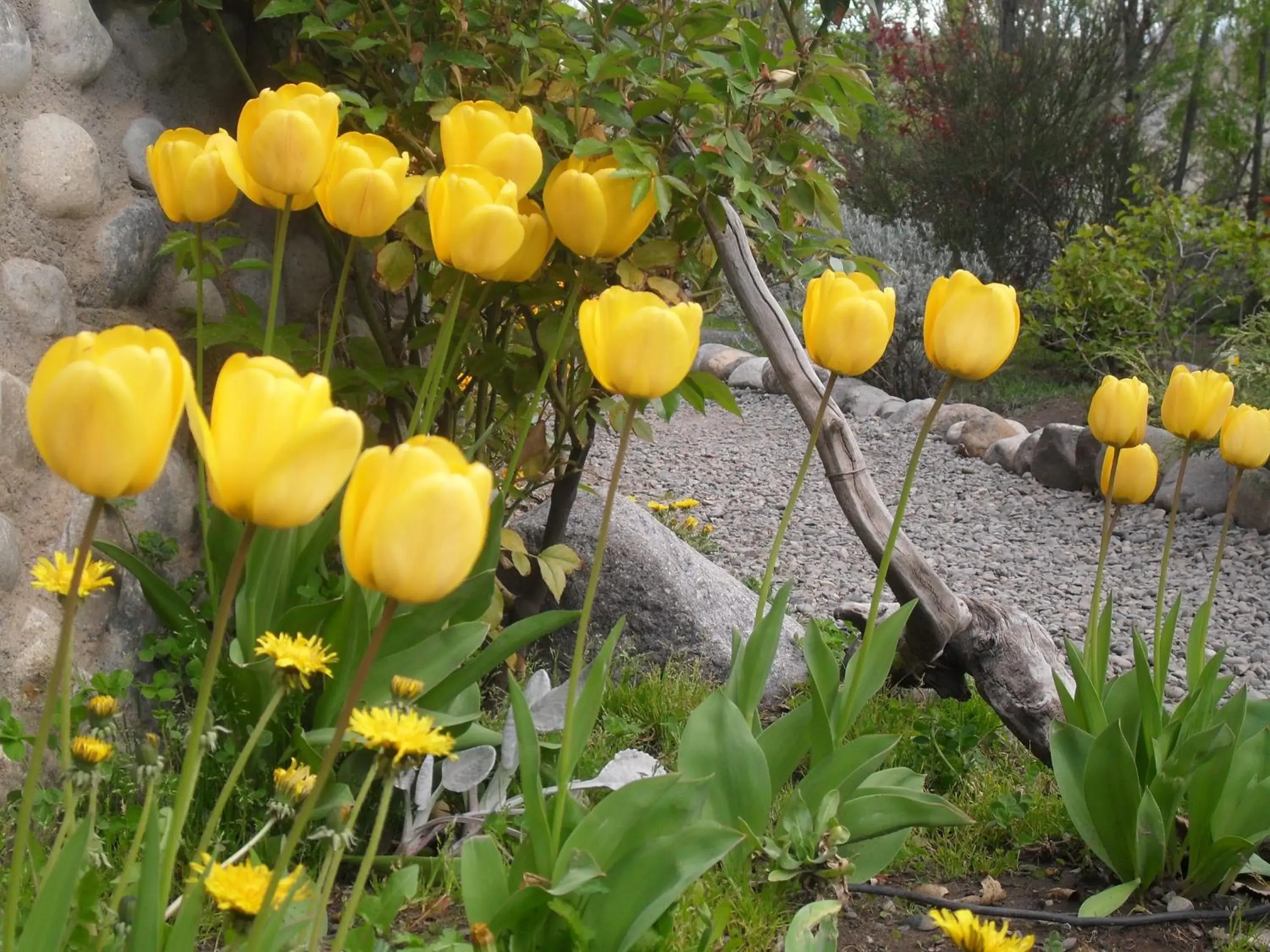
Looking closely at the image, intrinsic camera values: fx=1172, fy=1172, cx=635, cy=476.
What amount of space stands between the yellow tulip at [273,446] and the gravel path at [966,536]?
310 centimetres

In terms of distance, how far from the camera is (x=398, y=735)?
0.84 meters

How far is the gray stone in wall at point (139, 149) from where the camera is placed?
2076 millimetres

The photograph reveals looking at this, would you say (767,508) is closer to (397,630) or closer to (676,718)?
(676,718)

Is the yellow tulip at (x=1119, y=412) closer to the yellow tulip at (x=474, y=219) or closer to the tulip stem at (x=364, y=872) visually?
the yellow tulip at (x=474, y=219)

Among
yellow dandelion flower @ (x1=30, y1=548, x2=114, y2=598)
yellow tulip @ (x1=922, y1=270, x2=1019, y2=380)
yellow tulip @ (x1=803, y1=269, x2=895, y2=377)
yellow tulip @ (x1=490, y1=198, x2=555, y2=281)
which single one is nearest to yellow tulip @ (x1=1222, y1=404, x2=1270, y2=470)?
yellow tulip @ (x1=922, y1=270, x2=1019, y2=380)

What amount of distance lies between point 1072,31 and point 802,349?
9931 mm

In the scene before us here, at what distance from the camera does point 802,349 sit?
2.29 meters

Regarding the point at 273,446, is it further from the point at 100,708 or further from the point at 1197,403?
the point at 1197,403

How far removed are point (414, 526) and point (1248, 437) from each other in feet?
5.40

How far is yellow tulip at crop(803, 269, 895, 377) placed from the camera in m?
1.49

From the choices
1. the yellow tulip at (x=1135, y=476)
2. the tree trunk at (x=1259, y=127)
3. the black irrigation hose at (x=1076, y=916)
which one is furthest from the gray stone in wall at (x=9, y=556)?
the tree trunk at (x=1259, y=127)

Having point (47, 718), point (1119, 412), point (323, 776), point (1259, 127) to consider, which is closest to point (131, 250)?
point (47, 718)

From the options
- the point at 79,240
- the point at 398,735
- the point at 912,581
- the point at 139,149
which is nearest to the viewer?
the point at 398,735

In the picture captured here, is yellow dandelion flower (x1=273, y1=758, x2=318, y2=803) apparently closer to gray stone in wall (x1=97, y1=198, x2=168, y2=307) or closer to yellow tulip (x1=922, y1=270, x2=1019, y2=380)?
yellow tulip (x1=922, y1=270, x2=1019, y2=380)
